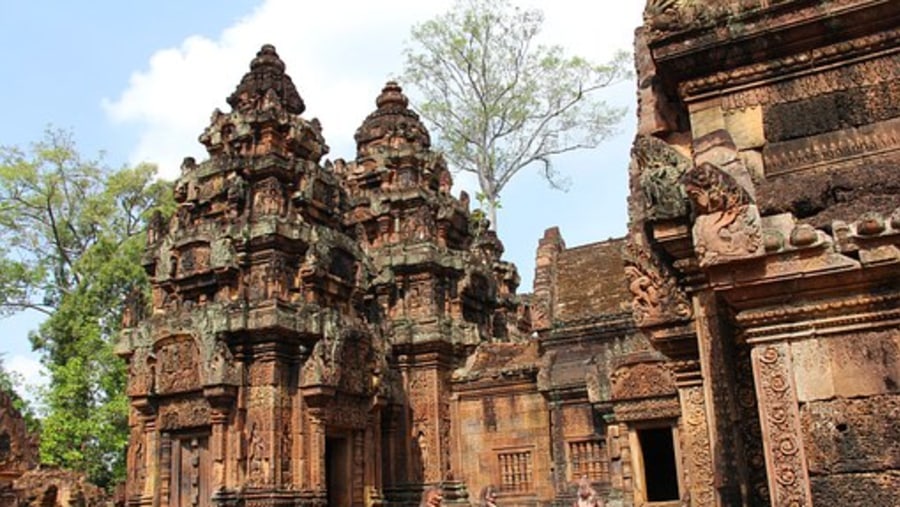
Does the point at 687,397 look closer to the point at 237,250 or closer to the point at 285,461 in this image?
the point at 285,461

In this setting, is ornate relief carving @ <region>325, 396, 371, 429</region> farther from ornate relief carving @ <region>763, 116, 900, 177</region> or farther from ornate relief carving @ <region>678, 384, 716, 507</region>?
ornate relief carving @ <region>763, 116, 900, 177</region>

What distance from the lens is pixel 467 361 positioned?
17047 mm

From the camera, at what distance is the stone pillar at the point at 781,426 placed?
10.5 ft

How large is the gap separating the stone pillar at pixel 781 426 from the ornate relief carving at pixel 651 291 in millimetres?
1394

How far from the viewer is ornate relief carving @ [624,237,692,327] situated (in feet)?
15.9

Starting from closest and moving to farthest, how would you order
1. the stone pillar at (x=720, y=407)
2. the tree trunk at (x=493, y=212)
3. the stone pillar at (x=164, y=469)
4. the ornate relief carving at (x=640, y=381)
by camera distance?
1. the stone pillar at (x=720, y=407)
2. the ornate relief carving at (x=640, y=381)
3. the stone pillar at (x=164, y=469)
4. the tree trunk at (x=493, y=212)

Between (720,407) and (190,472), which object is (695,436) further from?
(190,472)

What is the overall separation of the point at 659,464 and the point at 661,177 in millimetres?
10002

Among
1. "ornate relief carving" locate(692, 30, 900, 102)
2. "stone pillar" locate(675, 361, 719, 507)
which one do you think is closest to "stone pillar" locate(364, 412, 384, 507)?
"stone pillar" locate(675, 361, 719, 507)

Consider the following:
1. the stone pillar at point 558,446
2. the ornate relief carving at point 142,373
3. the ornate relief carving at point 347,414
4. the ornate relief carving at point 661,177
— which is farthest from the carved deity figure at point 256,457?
the ornate relief carving at point 661,177

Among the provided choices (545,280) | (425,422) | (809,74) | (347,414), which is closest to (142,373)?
(347,414)

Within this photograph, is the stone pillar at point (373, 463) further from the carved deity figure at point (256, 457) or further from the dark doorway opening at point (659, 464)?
the dark doorway opening at point (659, 464)

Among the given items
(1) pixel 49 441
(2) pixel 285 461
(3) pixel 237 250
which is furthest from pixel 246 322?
(1) pixel 49 441

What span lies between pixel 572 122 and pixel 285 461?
51.2ft
